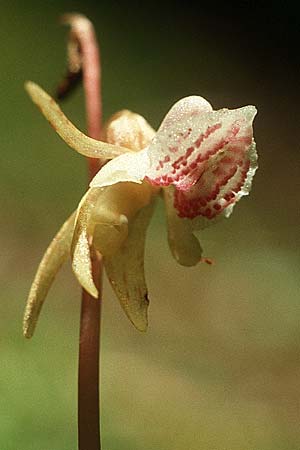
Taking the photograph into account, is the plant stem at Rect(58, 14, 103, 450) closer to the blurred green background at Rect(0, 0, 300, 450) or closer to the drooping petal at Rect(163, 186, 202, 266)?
the drooping petal at Rect(163, 186, 202, 266)

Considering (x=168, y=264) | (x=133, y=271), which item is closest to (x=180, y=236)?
(x=133, y=271)

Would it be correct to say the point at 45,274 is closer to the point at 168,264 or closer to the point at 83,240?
the point at 83,240

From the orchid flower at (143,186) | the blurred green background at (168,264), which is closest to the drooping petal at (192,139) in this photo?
the orchid flower at (143,186)

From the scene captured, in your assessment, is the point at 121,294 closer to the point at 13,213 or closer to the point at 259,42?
the point at 13,213

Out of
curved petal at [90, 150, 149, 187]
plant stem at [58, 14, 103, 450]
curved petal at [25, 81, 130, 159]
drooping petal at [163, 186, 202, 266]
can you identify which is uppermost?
curved petal at [25, 81, 130, 159]

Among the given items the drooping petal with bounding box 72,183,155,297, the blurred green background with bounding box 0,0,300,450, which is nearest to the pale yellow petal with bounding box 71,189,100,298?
the drooping petal with bounding box 72,183,155,297
